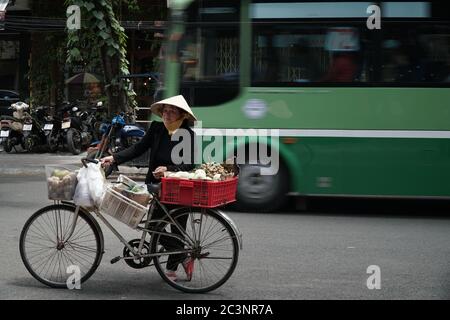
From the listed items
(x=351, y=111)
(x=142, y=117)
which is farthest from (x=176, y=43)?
(x=142, y=117)

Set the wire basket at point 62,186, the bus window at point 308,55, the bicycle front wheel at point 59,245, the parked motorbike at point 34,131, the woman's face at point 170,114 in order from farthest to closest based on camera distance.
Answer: the parked motorbike at point 34,131 → the bus window at point 308,55 → the woman's face at point 170,114 → the bicycle front wheel at point 59,245 → the wire basket at point 62,186

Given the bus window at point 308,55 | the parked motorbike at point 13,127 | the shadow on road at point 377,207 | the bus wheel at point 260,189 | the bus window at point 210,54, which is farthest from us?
the parked motorbike at point 13,127

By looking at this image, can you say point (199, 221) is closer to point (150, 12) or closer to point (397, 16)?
point (397, 16)

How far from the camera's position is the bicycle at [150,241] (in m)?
5.50

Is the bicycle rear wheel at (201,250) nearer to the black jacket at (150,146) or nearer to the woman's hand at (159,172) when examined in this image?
the woman's hand at (159,172)

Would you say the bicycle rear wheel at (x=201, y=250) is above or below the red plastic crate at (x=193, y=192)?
below

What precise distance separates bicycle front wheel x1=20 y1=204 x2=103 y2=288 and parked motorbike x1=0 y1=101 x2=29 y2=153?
1223 cm

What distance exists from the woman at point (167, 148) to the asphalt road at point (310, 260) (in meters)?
0.30

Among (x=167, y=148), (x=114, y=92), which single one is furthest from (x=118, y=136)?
(x=167, y=148)

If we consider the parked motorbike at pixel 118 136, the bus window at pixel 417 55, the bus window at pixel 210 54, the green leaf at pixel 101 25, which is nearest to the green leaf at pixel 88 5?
the green leaf at pixel 101 25

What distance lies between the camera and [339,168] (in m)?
9.68

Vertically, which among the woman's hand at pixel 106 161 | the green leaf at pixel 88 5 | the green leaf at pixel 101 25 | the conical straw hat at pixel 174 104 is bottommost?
the woman's hand at pixel 106 161

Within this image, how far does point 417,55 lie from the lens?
31.5 feet
